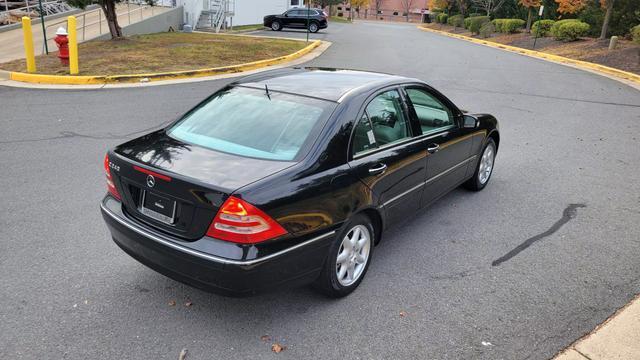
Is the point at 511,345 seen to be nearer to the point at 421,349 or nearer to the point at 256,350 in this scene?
the point at 421,349

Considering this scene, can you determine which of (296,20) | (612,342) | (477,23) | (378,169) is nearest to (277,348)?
(378,169)

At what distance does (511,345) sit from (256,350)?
164cm

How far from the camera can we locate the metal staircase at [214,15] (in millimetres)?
29281

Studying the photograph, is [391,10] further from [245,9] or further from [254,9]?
[245,9]

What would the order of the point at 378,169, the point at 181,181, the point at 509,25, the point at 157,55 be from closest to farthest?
the point at 181,181 → the point at 378,169 → the point at 157,55 → the point at 509,25

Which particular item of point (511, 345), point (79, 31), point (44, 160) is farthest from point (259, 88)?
point (79, 31)

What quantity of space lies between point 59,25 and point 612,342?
75.9 feet

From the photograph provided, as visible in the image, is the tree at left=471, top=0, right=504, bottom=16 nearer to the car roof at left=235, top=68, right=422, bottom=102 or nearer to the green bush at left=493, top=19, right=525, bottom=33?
the green bush at left=493, top=19, right=525, bottom=33

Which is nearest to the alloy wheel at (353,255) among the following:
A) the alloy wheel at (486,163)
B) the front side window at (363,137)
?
the front side window at (363,137)

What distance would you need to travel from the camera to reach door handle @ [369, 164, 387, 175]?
379 cm

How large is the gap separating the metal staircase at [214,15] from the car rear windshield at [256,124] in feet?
85.2

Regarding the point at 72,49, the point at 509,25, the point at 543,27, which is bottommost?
the point at 72,49

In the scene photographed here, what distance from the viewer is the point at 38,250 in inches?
167

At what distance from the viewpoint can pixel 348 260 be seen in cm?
373
